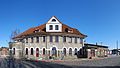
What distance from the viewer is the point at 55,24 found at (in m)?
66.2

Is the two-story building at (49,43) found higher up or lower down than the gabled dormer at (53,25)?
lower down

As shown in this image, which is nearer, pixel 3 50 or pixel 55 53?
pixel 55 53

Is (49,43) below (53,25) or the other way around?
below

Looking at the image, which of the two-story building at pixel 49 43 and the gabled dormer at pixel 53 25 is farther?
the gabled dormer at pixel 53 25

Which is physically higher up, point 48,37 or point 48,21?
point 48,21

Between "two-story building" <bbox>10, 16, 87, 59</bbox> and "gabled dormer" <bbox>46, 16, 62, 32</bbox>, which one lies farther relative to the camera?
"gabled dormer" <bbox>46, 16, 62, 32</bbox>

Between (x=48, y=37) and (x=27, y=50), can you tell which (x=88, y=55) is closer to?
(x=48, y=37)

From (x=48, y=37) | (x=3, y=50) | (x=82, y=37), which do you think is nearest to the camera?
(x=48, y=37)

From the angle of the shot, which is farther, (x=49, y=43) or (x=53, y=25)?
(x=53, y=25)

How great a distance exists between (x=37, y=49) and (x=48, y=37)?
441cm

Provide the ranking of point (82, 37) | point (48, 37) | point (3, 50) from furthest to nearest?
point (3, 50)
point (82, 37)
point (48, 37)

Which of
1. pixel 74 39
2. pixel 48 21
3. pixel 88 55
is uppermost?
pixel 48 21

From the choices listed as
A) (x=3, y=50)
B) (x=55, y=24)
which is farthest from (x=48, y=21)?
(x=3, y=50)

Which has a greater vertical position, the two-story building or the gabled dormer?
→ the gabled dormer
